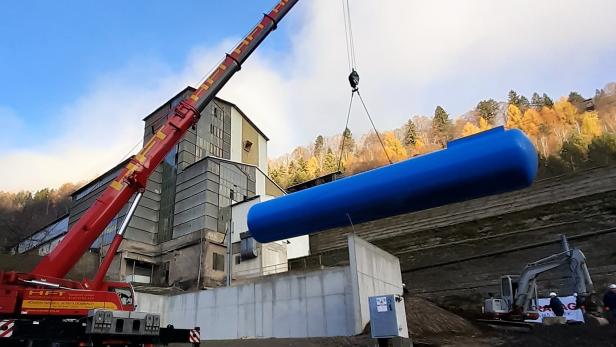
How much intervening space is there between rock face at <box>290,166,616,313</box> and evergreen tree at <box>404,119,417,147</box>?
8793cm

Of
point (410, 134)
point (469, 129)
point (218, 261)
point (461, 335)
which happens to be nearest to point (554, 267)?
point (461, 335)

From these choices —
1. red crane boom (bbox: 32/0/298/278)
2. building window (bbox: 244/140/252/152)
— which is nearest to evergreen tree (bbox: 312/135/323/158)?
building window (bbox: 244/140/252/152)

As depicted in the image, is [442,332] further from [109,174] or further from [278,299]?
[109,174]

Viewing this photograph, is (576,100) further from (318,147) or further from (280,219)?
(280,219)

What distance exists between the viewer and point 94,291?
12.6 m

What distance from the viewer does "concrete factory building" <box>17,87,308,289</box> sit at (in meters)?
38.5

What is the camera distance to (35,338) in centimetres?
1014

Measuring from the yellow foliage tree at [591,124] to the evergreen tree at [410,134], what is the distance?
41897mm

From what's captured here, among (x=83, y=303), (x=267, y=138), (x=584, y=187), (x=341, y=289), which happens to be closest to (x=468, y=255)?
(x=584, y=187)

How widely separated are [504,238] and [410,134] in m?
96.3

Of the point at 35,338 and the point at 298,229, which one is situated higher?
the point at 298,229

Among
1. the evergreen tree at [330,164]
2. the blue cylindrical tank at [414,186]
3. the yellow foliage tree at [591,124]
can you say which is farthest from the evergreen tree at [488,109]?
the blue cylindrical tank at [414,186]

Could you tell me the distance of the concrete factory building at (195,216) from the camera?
38.5 metres

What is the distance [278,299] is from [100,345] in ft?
40.3
